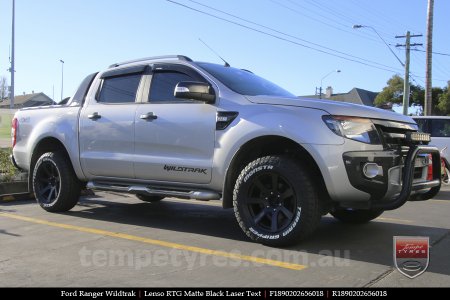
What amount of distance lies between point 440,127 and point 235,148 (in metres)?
8.41

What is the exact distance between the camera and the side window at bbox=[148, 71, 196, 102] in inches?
229

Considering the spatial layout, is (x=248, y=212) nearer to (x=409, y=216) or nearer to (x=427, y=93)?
(x=409, y=216)

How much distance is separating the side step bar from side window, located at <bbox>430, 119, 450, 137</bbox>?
8.27m

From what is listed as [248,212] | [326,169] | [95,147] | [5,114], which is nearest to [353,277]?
[326,169]

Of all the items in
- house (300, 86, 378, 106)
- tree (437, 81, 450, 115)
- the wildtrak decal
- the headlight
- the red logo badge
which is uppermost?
house (300, 86, 378, 106)

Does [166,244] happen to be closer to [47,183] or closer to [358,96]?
[47,183]

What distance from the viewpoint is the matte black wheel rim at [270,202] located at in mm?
4820

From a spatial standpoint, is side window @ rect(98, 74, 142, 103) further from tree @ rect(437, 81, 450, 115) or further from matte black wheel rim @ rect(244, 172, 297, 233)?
tree @ rect(437, 81, 450, 115)

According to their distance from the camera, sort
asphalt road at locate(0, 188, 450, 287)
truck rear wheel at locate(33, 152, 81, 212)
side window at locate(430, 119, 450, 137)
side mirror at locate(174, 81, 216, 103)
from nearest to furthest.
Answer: asphalt road at locate(0, 188, 450, 287)
side mirror at locate(174, 81, 216, 103)
truck rear wheel at locate(33, 152, 81, 212)
side window at locate(430, 119, 450, 137)

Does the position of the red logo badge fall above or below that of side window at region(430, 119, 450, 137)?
below

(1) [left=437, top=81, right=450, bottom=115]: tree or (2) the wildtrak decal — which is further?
(1) [left=437, top=81, right=450, bottom=115]: tree

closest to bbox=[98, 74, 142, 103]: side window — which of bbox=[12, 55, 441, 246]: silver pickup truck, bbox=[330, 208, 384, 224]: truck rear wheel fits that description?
bbox=[12, 55, 441, 246]: silver pickup truck

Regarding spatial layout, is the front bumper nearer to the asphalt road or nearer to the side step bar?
the asphalt road

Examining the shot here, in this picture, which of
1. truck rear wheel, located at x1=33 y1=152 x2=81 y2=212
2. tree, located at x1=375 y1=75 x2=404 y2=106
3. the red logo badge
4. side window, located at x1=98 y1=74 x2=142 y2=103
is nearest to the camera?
the red logo badge
